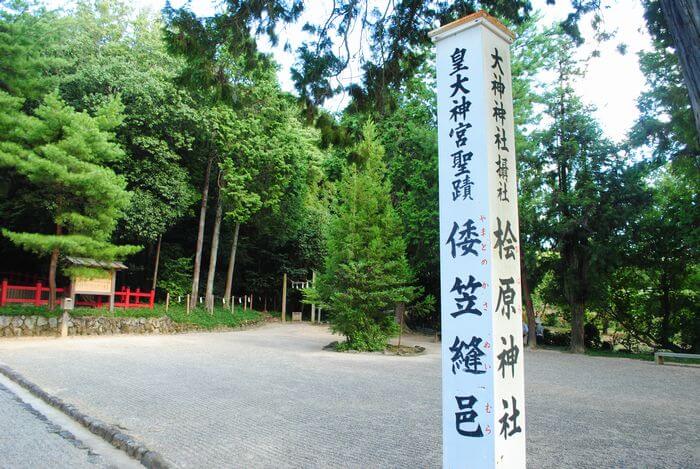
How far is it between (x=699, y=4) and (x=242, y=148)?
17059 mm

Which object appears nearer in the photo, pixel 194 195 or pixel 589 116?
pixel 589 116

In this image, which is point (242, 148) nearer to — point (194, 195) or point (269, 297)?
point (194, 195)

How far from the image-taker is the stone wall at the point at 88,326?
12.9m

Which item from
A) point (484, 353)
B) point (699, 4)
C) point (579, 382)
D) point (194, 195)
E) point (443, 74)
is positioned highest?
point (194, 195)

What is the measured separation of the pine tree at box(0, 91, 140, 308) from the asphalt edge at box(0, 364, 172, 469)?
771 centimetres

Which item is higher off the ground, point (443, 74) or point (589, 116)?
point (589, 116)

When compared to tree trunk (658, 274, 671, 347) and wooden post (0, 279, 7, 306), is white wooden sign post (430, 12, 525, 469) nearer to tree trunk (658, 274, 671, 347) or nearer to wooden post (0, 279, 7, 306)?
wooden post (0, 279, 7, 306)

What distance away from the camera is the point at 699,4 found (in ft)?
8.98

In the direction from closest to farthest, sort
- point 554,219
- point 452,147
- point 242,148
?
1. point 452,147
2. point 554,219
3. point 242,148

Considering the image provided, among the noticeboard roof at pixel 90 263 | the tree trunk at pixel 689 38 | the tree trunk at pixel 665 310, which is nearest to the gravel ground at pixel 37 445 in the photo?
the tree trunk at pixel 689 38

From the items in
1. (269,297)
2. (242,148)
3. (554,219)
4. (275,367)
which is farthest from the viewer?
(269,297)

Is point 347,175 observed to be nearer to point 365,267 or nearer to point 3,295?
point 365,267

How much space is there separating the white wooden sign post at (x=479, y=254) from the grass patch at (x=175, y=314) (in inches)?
557

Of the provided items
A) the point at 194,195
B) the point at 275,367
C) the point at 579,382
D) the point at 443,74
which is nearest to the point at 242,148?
the point at 194,195
